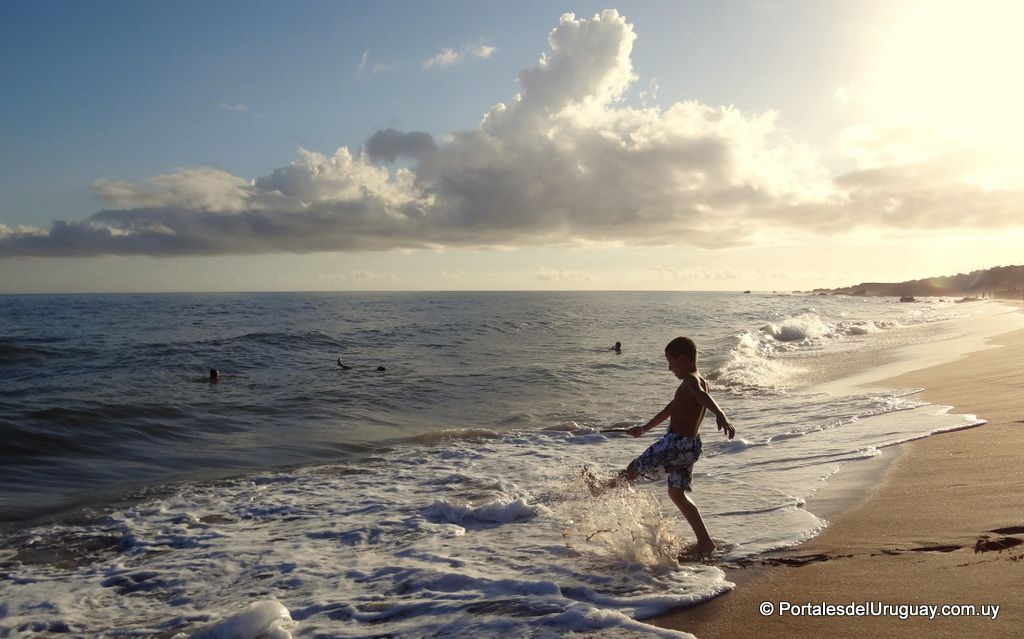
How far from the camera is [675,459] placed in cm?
554

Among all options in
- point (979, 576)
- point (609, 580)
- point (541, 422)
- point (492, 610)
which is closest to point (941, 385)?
point (541, 422)

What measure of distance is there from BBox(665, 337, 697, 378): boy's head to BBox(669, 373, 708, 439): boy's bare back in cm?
8

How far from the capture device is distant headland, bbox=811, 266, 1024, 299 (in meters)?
98.3

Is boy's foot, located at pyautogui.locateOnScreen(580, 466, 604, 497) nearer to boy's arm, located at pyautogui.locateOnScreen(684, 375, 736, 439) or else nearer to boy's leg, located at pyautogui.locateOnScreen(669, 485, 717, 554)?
boy's leg, located at pyautogui.locateOnScreen(669, 485, 717, 554)

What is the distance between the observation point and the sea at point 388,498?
490 cm

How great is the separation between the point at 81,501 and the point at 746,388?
50.8ft

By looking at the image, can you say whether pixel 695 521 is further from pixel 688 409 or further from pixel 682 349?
pixel 682 349

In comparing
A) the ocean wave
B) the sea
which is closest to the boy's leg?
the sea

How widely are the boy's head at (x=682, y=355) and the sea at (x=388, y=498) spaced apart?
1.32 metres

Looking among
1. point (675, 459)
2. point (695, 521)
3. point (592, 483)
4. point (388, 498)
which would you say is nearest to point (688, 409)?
point (675, 459)

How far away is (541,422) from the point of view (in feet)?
46.5

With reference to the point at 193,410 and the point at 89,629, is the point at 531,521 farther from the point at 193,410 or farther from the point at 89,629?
the point at 193,410

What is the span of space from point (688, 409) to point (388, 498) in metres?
4.55

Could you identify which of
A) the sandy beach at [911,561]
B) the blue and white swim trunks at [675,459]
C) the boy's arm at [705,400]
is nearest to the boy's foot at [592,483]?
the blue and white swim trunks at [675,459]
